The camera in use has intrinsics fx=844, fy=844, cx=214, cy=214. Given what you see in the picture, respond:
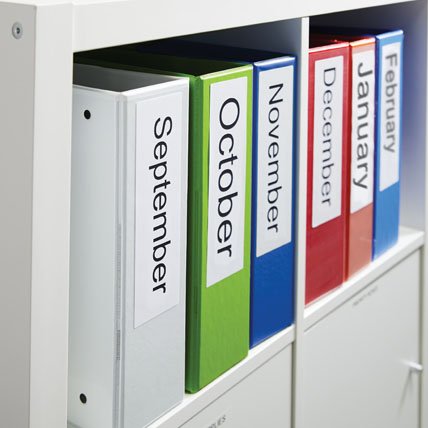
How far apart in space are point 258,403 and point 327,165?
0.28 meters

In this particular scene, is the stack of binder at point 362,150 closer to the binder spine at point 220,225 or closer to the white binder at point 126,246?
the binder spine at point 220,225

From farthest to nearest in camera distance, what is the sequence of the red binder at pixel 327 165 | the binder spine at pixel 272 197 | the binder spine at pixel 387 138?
the binder spine at pixel 387 138
the red binder at pixel 327 165
the binder spine at pixel 272 197

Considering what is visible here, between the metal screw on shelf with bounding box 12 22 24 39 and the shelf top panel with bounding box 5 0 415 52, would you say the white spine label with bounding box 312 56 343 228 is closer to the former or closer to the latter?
the shelf top panel with bounding box 5 0 415 52

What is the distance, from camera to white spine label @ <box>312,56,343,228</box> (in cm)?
93

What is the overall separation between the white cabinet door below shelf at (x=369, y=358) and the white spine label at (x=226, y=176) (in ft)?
0.75

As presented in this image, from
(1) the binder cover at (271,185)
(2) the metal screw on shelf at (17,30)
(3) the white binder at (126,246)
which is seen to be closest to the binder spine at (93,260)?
(3) the white binder at (126,246)

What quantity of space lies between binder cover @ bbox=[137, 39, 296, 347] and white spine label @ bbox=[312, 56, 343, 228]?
0.07m

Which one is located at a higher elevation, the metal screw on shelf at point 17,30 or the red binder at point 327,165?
the metal screw on shelf at point 17,30

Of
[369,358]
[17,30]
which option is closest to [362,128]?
[369,358]

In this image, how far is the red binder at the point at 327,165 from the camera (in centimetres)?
93

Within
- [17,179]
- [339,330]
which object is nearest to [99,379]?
[17,179]

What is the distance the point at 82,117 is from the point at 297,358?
427mm

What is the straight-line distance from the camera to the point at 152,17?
2.10ft

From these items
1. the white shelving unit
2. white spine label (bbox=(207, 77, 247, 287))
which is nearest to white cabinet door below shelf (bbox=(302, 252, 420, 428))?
the white shelving unit
